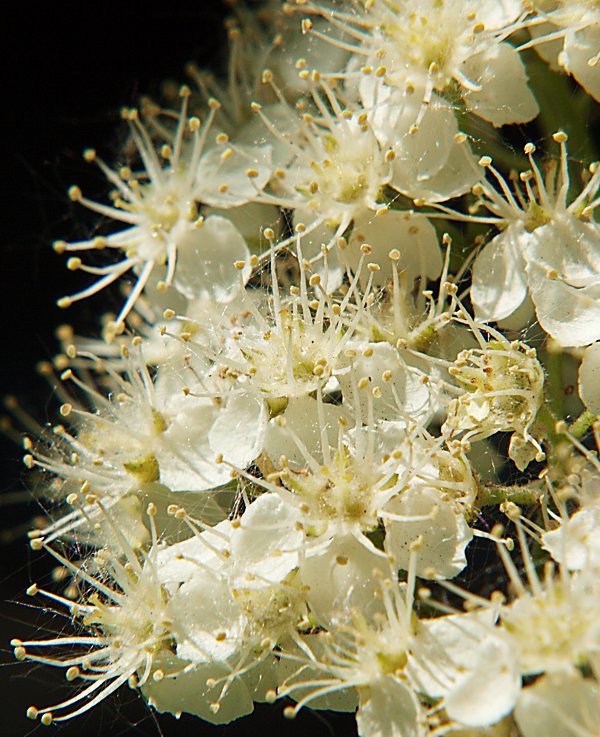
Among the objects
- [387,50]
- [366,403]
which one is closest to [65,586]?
[366,403]

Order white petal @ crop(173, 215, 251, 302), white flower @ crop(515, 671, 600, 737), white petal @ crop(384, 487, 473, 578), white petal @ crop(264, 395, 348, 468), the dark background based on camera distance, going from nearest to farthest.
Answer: white flower @ crop(515, 671, 600, 737), white petal @ crop(384, 487, 473, 578), white petal @ crop(264, 395, 348, 468), white petal @ crop(173, 215, 251, 302), the dark background

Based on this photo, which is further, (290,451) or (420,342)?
(420,342)

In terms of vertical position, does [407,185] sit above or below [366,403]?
above

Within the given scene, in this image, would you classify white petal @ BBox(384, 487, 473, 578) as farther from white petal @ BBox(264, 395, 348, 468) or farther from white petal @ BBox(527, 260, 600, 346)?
white petal @ BBox(527, 260, 600, 346)

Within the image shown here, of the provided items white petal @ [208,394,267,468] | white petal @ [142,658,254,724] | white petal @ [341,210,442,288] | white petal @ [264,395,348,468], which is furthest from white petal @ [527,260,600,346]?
white petal @ [142,658,254,724]

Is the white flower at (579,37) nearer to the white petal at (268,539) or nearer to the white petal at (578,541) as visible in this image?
the white petal at (578,541)

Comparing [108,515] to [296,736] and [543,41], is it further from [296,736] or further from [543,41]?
[543,41]

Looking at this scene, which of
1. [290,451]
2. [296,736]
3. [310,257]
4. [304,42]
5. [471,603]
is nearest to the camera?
[471,603]

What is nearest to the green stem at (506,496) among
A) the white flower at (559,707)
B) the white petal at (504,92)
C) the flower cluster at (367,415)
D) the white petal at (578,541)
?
the flower cluster at (367,415)

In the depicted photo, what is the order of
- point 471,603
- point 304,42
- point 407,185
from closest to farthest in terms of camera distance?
point 471,603
point 407,185
point 304,42
